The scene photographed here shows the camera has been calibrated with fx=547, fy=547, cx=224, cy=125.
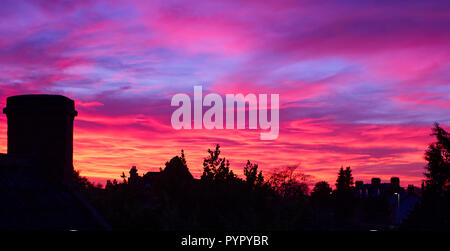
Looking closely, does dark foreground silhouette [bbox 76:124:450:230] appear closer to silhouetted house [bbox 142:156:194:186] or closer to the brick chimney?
silhouetted house [bbox 142:156:194:186]

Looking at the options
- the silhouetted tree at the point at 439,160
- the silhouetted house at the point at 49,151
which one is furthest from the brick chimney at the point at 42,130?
the silhouetted tree at the point at 439,160

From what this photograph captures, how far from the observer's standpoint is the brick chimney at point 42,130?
1798 centimetres

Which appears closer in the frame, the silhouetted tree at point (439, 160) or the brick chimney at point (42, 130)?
the brick chimney at point (42, 130)

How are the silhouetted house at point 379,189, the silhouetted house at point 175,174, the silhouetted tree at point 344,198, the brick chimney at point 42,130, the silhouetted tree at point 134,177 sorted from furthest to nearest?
the silhouetted house at point 379,189, the silhouetted tree at point 344,198, the silhouetted house at point 175,174, the silhouetted tree at point 134,177, the brick chimney at point 42,130

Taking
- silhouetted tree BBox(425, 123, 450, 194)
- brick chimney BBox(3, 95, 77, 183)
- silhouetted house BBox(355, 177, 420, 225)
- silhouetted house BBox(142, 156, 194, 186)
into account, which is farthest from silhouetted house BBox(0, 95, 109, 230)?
silhouetted house BBox(355, 177, 420, 225)

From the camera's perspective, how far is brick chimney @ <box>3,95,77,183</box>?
17984 millimetres

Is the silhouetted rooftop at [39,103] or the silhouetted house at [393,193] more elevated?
the silhouetted rooftop at [39,103]

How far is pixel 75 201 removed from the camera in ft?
58.6

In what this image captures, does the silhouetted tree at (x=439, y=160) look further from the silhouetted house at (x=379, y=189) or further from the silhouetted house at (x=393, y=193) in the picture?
the silhouetted house at (x=379, y=189)

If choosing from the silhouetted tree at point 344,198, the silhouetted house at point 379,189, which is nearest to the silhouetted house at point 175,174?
the silhouetted tree at point 344,198

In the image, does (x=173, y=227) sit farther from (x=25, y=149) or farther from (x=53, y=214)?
(x=25, y=149)

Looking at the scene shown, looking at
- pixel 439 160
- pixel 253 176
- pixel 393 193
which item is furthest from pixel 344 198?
pixel 253 176

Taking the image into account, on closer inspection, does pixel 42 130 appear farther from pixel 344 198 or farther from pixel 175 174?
pixel 344 198

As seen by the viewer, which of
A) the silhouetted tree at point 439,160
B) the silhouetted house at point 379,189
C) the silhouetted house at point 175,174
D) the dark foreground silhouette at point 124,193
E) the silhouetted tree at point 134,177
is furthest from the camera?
the silhouetted house at point 379,189
